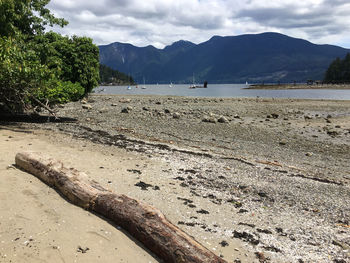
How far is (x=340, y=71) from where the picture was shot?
13850 cm

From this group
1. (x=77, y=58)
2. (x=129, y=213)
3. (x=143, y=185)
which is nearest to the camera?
(x=129, y=213)

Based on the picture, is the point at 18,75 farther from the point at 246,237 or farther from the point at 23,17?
the point at 246,237

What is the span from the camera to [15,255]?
4801 millimetres

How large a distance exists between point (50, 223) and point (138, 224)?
6.50ft

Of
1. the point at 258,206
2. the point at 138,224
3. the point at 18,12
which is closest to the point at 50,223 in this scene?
the point at 138,224

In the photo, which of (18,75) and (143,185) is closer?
(143,185)

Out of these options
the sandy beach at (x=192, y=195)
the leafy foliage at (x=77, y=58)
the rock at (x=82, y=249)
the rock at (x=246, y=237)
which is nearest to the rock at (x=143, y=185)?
the sandy beach at (x=192, y=195)

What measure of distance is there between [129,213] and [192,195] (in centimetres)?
321

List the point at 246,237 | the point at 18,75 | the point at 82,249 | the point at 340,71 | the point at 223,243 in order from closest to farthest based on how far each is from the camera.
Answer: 1. the point at 82,249
2. the point at 223,243
3. the point at 246,237
4. the point at 18,75
5. the point at 340,71

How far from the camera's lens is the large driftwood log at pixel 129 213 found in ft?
16.5

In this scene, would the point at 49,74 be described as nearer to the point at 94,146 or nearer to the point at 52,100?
the point at 52,100

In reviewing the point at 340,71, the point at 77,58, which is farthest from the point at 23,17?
the point at 340,71

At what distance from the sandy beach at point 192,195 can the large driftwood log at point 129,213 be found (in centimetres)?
24

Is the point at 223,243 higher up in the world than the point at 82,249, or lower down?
lower down
